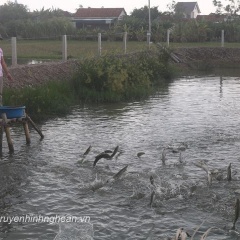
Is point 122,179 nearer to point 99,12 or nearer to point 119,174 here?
point 119,174

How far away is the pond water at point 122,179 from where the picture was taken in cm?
717

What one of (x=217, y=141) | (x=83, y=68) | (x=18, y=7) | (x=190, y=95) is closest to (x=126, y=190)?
(x=217, y=141)

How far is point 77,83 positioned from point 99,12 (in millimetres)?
64625

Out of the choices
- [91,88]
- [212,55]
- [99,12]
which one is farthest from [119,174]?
[99,12]

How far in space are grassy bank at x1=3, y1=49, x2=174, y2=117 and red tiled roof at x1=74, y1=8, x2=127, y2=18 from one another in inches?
2302

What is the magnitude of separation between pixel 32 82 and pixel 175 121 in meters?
5.30

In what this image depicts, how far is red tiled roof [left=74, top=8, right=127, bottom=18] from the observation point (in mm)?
80062

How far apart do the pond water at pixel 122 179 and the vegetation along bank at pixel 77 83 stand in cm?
87

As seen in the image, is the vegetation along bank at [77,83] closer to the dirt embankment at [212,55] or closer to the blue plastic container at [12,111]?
the blue plastic container at [12,111]

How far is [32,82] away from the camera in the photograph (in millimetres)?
17344

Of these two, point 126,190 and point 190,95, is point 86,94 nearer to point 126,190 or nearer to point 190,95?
point 190,95

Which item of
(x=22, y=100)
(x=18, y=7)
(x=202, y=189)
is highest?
(x=18, y=7)

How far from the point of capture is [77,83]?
18.5 meters

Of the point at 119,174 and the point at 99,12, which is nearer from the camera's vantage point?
the point at 119,174
